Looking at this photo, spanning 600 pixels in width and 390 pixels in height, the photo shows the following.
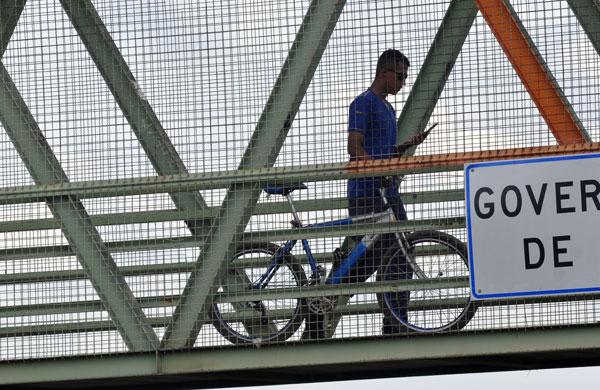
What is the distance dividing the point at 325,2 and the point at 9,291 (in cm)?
284

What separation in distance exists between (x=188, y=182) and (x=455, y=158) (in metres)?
1.77

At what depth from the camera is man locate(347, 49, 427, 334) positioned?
35.6 feet

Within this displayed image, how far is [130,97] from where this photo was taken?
11531 mm

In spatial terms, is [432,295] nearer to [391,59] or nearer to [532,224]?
[532,224]

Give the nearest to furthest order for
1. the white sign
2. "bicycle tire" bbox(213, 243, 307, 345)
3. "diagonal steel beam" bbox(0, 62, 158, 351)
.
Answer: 1. the white sign
2. "bicycle tire" bbox(213, 243, 307, 345)
3. "diagonal steel beam" bbox(0, 62, 158, 351)

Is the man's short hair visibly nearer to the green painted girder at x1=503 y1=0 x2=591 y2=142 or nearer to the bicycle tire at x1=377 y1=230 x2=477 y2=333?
the green painted girder at x1=503 y1=0 x2=591 y2=142

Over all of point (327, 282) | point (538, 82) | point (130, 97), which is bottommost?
point (327, 282)

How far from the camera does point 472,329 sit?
10.7 m

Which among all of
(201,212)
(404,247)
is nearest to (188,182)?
(201,212)

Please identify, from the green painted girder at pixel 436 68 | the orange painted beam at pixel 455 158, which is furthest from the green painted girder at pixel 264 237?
the green painted girder at pixel 436 68

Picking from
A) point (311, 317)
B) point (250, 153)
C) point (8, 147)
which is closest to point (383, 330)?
point (311, 317)

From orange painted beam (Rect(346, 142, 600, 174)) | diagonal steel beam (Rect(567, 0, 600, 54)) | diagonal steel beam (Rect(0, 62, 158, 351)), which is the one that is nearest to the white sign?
orange painted beam (Rect(346, 142, 600, 174))

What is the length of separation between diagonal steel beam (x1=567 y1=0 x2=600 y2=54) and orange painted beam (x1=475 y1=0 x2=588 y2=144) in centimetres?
40

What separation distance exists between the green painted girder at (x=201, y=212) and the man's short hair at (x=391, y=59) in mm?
814
